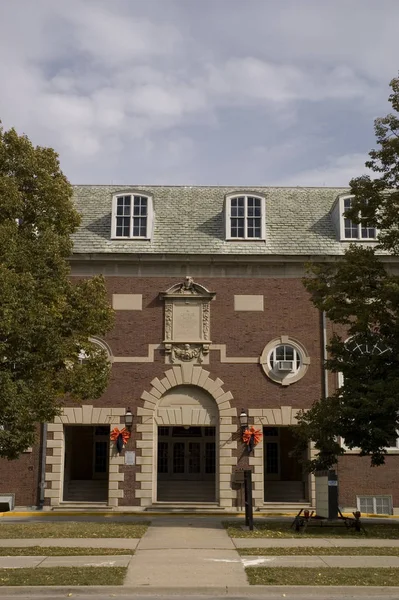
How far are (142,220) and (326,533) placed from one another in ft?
51.5

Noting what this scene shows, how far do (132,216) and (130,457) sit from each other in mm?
9651

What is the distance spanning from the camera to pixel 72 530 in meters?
18.0

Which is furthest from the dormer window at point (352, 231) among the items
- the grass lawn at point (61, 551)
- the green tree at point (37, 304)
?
the grass lawn at point (61, 551)

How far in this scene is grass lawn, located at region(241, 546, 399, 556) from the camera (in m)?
14.2

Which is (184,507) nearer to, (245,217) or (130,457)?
(130,457)

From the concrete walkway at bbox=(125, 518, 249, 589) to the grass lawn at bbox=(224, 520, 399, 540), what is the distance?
59 centimetres

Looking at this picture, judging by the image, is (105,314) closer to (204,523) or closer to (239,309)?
(204,523)

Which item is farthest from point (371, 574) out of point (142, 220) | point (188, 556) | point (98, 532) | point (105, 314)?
point (142, 220)

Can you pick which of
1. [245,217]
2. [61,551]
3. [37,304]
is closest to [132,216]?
[245,217]

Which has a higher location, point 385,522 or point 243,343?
point 243,343

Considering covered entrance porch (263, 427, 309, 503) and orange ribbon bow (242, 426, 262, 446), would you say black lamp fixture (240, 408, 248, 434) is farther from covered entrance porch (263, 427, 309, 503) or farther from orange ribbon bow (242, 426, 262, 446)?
covered entrance porch (263, 427, 309, 503)

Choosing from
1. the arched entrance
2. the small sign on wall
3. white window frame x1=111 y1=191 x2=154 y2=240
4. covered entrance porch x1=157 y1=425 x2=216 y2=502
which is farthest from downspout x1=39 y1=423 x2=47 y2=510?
white window frame x1=111 y1=191 x2=154 y2=240

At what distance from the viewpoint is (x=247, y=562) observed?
520 inches

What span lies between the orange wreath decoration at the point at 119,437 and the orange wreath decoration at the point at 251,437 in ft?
14.5
